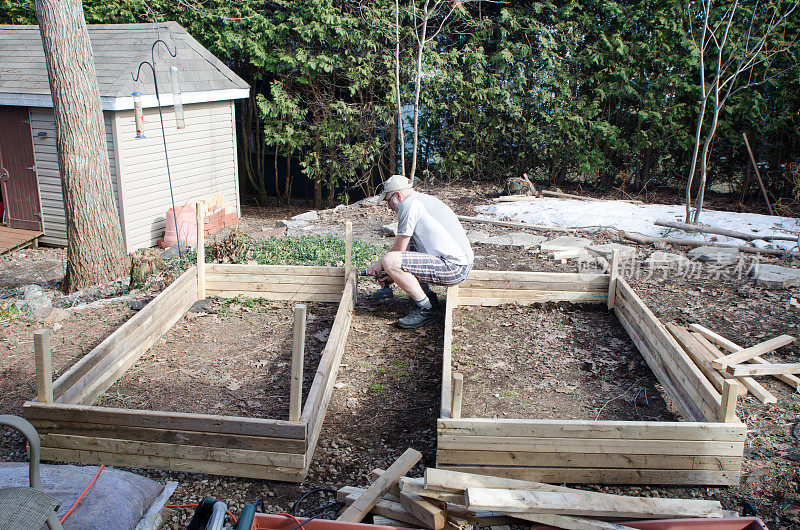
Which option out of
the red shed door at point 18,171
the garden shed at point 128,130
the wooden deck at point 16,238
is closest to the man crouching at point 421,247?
the garden shed at point 128,130

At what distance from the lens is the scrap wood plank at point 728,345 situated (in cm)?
466

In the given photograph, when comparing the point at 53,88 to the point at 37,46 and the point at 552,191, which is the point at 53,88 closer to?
the point at 37,46

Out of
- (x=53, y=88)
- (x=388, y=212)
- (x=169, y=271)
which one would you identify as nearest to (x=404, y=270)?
(x=169, y=271)

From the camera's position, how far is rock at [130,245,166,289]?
7.04 metres

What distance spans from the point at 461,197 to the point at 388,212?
1.71 meters

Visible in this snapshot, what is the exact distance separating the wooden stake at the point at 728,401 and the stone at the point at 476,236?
536cm

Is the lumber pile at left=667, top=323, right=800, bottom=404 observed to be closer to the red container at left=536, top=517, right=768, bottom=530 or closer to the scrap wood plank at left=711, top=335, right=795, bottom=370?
the scrap wood plank at left=711, top=335, right=795, bottom=370

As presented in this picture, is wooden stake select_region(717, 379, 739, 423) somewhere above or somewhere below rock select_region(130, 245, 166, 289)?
above

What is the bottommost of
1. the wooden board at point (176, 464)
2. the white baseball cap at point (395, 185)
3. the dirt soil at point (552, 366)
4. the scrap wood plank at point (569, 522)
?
the wooden board at point (176, 464)

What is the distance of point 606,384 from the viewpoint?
4.77 meters

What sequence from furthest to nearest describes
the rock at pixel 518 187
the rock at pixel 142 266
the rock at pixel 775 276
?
the rock at pixel 518 187 < the rock at pixel 142 266 < the rock at pixel 775 276

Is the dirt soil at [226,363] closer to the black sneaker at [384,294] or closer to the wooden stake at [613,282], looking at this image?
the black sneaker at [384,294]

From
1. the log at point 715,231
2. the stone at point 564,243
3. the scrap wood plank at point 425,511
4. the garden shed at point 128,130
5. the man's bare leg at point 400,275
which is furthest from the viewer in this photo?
the garden shed at point 128,130

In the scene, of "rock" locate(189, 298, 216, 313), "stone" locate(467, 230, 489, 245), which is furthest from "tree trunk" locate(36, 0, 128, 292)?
"stone" locate(467, 230, 489, 245)
